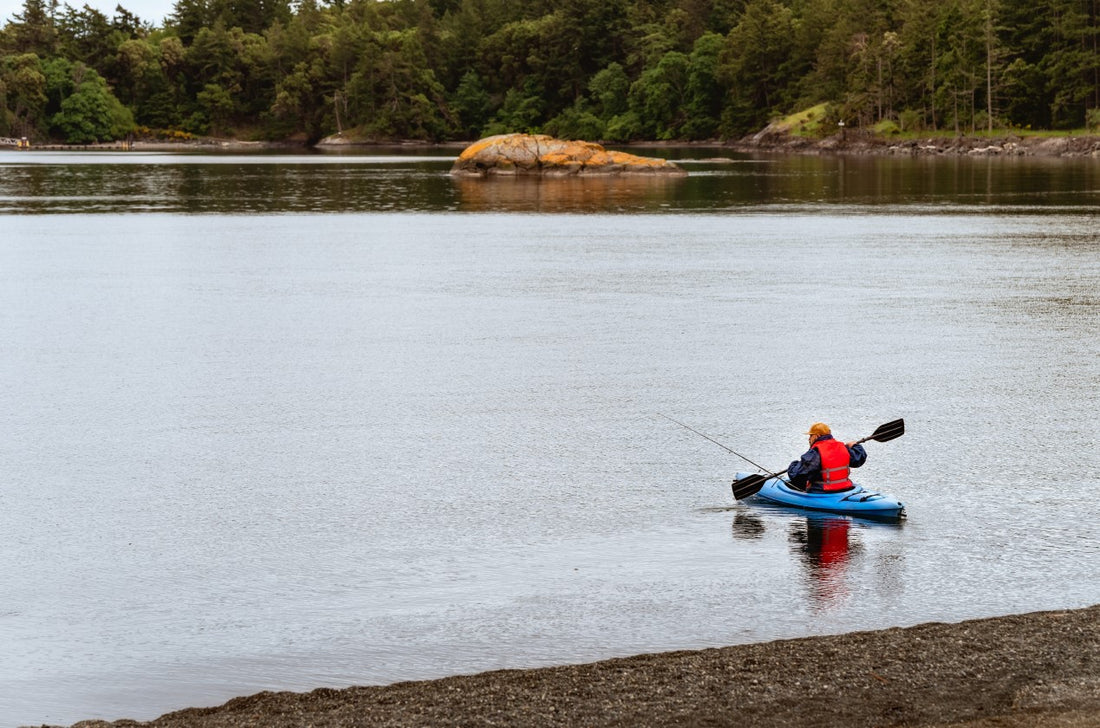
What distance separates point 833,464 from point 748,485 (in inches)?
37.6

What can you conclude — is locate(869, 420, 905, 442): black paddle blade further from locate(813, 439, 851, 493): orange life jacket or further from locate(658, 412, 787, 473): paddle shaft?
locate(658, 412, 787, 473): paddle shaft

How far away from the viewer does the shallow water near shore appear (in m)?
11.7

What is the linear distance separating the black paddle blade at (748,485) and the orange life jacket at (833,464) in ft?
2.14

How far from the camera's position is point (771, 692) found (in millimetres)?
9516

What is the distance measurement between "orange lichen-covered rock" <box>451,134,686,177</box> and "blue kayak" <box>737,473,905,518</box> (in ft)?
264

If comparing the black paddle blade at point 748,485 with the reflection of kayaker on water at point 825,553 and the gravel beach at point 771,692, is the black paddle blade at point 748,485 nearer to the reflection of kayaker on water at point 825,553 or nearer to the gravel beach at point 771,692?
the reflection of kayaker on water at point 825,553

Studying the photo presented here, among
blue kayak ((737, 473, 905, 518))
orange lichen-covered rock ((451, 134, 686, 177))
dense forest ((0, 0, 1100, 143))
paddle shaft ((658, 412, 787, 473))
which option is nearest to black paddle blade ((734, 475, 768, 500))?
blue kayak ((737, 473, 905, 518))

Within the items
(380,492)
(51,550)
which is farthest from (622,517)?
(51,550)

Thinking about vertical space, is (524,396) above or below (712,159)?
below

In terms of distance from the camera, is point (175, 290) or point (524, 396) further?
point (175, 290)

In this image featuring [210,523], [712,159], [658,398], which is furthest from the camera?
[712,159]

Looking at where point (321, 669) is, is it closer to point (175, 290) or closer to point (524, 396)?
point (524, 396)

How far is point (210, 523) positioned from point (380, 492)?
204cm

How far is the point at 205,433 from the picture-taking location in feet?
61.7
